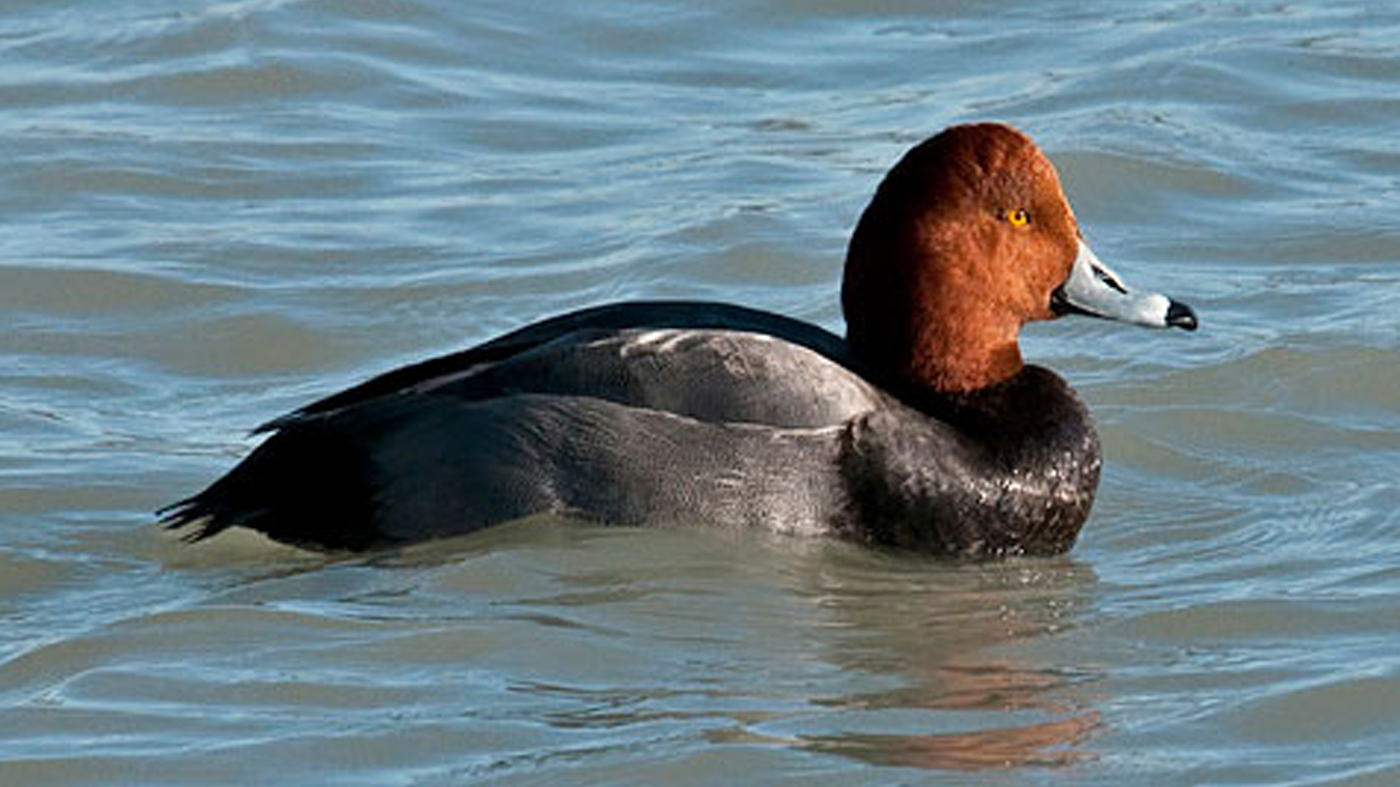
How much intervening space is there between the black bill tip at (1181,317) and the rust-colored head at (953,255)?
314 mm

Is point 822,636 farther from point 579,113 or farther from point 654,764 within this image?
point 579,113

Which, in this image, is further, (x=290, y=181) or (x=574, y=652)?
(x=290, y=181)

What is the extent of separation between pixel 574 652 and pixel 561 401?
34.1 inches

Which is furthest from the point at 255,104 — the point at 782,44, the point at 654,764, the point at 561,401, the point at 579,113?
the point at 654,764

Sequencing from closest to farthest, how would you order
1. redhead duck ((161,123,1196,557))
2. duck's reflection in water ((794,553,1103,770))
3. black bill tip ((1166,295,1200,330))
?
duck's reflection in water ((794,553,1103,770)) < redhead duck ((161,123,1196,557)) < black bill tip ((1166,295,1200,330))

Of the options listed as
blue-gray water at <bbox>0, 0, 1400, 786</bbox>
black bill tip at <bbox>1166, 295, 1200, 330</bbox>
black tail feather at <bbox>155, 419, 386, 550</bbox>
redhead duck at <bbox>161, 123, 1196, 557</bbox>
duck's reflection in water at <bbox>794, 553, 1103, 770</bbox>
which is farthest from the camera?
black bill tip at <bbox>1166, 295, 1200, 330</bbox>

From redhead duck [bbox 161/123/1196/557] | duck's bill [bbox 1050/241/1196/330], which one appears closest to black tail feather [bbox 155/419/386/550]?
redhead duck [bbox 161/123/1196/557]

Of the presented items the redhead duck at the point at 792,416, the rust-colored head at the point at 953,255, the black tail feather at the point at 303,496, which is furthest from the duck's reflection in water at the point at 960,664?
the black tail feather at the point at 303,496

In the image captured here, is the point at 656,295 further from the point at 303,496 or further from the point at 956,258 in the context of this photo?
the point at 303,496

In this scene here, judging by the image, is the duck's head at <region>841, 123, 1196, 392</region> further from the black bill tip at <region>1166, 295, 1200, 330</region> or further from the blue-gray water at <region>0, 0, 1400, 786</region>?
the blue-gray water at <region>0, 0, 1400, 786</region>

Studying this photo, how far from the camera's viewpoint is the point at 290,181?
10.9m

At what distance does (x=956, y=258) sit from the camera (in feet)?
25.1

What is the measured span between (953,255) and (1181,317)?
597 mm

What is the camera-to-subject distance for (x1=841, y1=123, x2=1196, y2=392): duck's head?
762 centimetres
